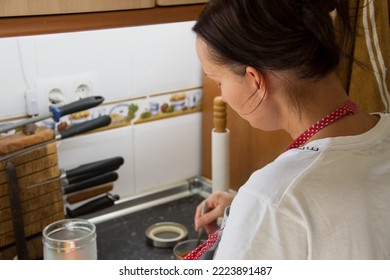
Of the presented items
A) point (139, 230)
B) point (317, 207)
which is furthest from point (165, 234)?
point (317, 207)

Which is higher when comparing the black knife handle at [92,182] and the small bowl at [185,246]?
the black knife handle at [92,182]

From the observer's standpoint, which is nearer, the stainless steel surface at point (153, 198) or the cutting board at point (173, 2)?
the cutting board at point (173, 2)

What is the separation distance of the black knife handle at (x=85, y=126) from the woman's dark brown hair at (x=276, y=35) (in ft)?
1.76

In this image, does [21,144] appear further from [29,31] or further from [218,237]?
[218,237]

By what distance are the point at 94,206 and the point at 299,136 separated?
66cm

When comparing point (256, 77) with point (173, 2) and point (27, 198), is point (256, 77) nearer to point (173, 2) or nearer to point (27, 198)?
point (173, 2)

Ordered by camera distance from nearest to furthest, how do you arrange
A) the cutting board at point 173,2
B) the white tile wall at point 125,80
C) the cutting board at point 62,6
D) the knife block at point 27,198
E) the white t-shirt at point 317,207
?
1. the white t-shirt at point 317,207
2. the cutting board at point 62,6
3. the cutting board at point 173,2
4. the knife block at point 27,198
5. the white tile wall at point 125,80

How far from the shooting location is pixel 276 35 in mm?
764

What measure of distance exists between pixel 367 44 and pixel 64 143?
0.70 meters

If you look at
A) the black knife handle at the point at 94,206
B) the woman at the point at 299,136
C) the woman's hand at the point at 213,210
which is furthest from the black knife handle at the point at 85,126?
the woman at the point at 299,136

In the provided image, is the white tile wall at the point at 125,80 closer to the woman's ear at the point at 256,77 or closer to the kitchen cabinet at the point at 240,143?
the kitchen cabinet at the point at 240,143

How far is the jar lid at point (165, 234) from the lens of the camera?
1.31m

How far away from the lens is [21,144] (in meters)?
1.15
